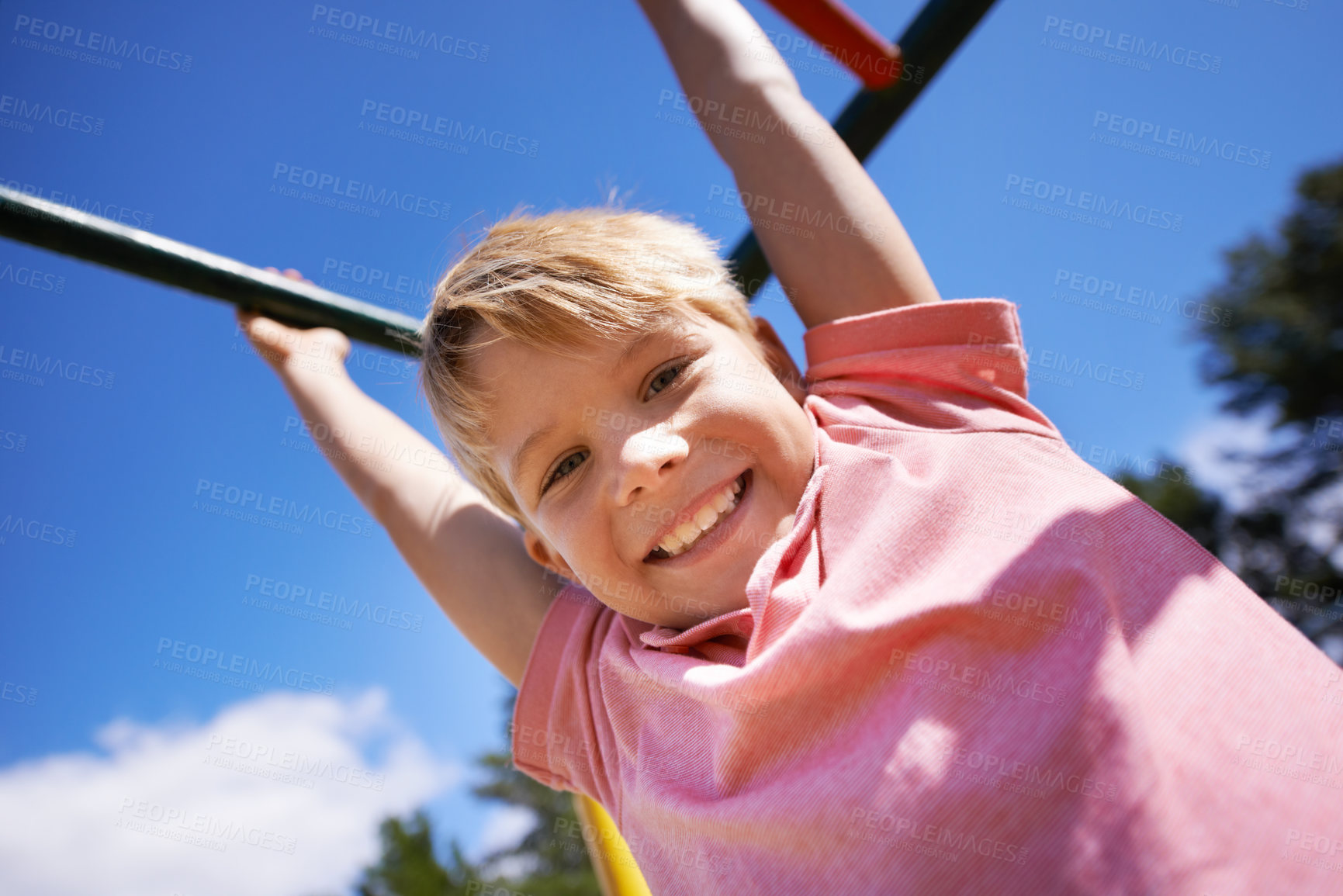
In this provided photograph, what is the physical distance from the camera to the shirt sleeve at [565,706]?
1005 mm

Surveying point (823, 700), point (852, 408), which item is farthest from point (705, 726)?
point (852, 408)

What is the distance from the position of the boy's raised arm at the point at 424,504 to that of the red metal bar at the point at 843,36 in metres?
0.83

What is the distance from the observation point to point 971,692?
667 mm

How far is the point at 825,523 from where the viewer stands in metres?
0.83

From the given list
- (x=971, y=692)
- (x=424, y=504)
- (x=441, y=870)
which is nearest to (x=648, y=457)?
(x=971, y=692)

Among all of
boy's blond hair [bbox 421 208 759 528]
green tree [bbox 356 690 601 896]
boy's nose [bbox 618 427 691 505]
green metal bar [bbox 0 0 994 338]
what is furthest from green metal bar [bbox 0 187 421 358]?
green tree [bbox 356 690 601 896]

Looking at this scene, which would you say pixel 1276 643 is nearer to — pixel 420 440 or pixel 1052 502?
pixel 1052 502

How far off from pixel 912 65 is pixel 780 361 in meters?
0.43

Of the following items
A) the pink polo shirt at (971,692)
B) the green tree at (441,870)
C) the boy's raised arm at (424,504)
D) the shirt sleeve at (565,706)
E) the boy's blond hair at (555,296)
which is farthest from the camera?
the green tree at (441,870)

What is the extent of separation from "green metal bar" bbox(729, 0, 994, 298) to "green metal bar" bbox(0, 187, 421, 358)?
2.44 feet

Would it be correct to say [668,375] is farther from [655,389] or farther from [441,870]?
[441,870]

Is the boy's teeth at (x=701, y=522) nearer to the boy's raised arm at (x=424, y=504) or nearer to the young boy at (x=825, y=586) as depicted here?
the young boy at (x=825, y=586)

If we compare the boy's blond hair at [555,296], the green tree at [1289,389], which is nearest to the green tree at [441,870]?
the green tree at [1289,389]

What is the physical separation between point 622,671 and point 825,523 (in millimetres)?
303
